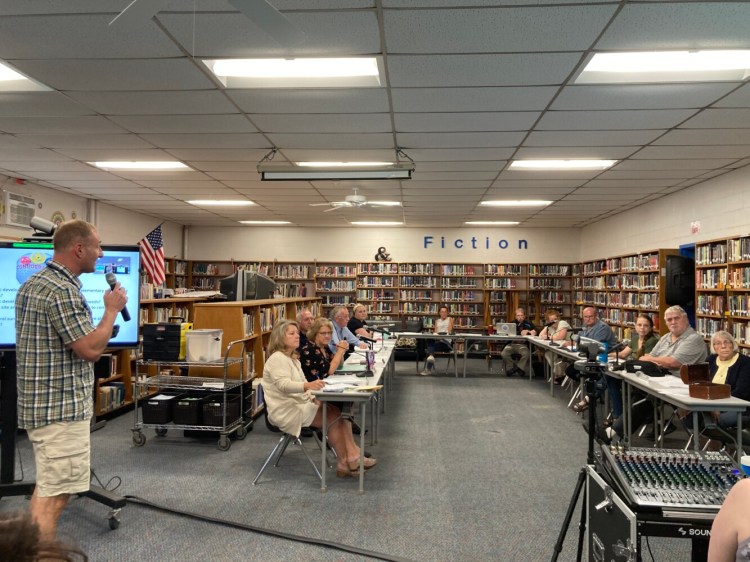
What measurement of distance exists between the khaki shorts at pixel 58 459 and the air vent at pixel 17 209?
18.3 ft

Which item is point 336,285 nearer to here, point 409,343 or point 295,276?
point 295,276

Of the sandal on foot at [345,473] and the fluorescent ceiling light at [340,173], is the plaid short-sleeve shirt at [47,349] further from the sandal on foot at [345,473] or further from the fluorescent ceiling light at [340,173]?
the fluorescent ceiling light at [340,173]

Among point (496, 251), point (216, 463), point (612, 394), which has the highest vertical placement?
point (496, 251)

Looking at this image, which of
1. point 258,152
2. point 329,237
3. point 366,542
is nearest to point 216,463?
point 366,542

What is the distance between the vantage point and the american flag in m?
8.53

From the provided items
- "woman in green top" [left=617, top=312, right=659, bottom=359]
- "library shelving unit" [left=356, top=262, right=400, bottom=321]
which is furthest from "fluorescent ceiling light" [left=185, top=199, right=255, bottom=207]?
"woman in green top" [left=617, top=312, right=659, bottom=359]

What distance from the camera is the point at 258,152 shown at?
17.4 feet

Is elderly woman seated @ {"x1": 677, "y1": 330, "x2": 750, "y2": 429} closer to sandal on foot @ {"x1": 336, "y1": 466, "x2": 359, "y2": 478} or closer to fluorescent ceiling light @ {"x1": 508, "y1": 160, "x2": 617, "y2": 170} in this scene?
fluorescent ceiling light @ {"x1": 508, "y1": 160, "x2": 617, "y2": 170}

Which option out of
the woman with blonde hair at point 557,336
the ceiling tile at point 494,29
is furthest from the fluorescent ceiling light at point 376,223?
the ceiling tile at point 494,29

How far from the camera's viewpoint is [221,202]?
8.52 m

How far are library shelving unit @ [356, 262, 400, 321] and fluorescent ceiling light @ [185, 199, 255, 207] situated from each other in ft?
12.1

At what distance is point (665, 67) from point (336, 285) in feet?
29.7

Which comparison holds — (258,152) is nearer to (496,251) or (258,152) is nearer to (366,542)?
(366,542)

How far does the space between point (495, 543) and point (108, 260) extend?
124 inches
